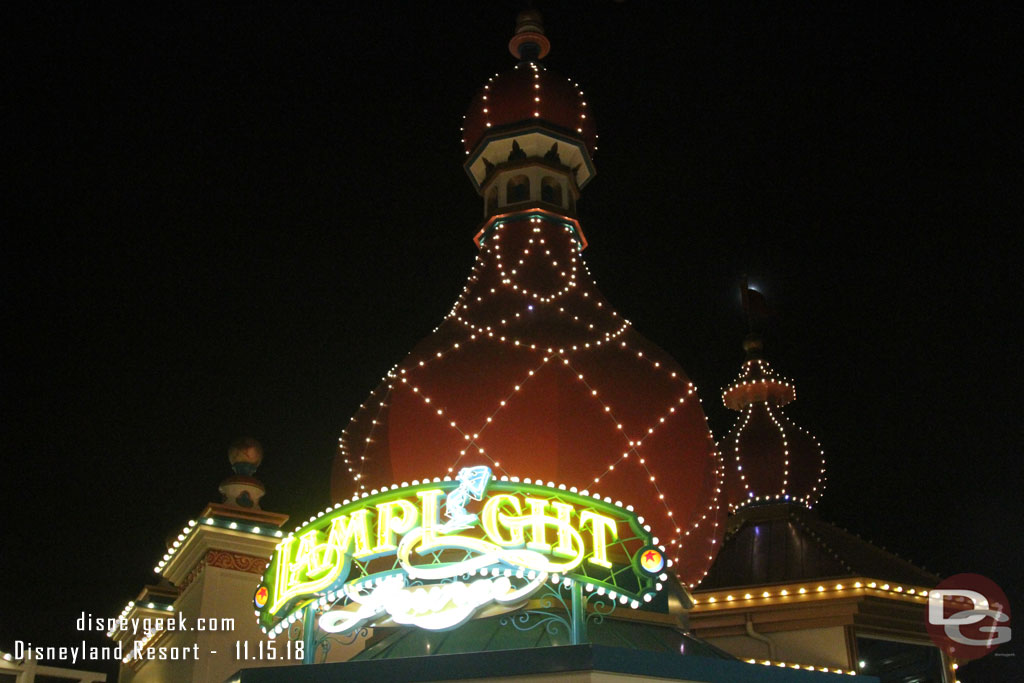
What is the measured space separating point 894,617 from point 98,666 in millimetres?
14744

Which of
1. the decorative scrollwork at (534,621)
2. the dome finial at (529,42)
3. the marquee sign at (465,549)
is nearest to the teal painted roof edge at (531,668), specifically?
the marquee sign at (465,549)

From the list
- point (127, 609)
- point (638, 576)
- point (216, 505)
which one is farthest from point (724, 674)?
point (127, 609)

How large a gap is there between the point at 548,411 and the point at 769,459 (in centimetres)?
696

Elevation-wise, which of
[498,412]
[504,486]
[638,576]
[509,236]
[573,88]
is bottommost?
[638,576]

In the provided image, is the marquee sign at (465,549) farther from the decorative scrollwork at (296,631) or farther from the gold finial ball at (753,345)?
the gold finial ball at (753,345)

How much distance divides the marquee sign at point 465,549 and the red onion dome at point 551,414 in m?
1.44

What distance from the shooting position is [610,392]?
1616 centimetres

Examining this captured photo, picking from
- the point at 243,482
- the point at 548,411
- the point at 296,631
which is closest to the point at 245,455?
the point at 243,482

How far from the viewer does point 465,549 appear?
13.8 metres

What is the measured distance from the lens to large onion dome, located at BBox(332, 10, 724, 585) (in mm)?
15602

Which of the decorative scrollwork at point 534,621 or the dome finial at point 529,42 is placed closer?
the decorative scrollwork at point 534,621

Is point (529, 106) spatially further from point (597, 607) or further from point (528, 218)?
point (597, 607)

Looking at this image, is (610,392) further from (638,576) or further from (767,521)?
(767,521)

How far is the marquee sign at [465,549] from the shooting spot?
13195mm
